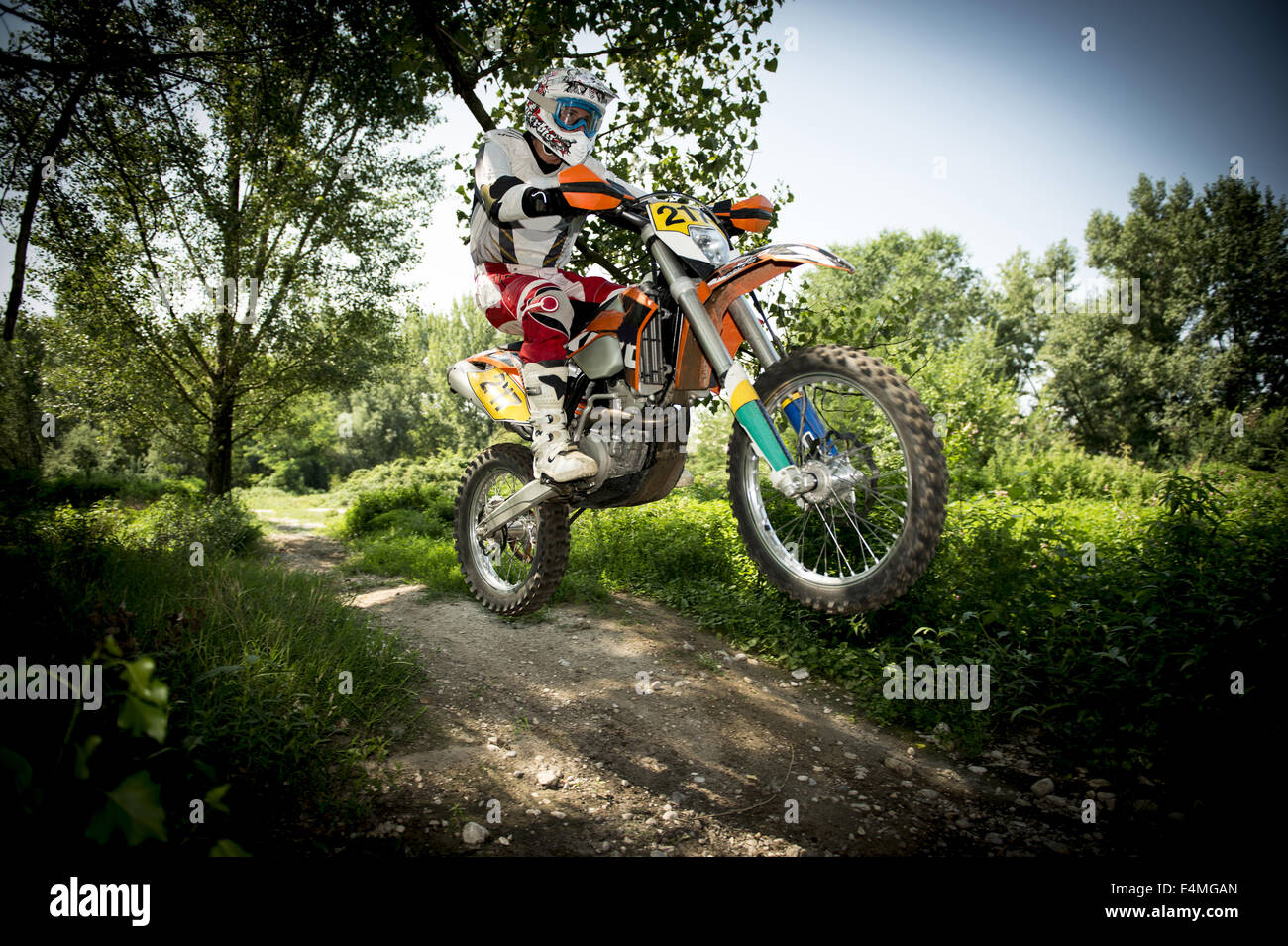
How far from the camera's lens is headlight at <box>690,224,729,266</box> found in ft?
9.14

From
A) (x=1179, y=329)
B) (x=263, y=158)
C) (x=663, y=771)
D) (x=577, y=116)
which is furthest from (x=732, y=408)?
(x=1179, y=329)

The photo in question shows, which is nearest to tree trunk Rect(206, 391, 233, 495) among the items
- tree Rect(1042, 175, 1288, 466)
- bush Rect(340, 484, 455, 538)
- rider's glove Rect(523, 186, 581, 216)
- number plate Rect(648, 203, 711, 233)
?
bush Rect(340, 484, 455, 538)

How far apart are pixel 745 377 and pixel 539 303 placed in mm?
1550

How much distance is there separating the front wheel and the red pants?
1.40 meters

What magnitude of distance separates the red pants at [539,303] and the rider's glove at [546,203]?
0.78 metres

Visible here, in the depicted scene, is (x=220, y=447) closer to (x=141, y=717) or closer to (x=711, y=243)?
(x=711, y=243)

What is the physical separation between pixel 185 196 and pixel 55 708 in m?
9.73

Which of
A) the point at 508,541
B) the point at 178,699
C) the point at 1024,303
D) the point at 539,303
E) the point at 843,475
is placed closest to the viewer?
the point at 843,475

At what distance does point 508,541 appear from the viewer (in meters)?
4.55

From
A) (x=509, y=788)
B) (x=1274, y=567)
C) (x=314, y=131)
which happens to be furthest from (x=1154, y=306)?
(x=509, y=788)

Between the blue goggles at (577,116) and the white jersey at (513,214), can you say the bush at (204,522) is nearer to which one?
the white jersey at (513,214)

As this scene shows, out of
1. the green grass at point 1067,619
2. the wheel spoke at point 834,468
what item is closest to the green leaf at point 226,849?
the wheel spoke at point 834,468

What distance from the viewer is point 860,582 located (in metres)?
2.31
